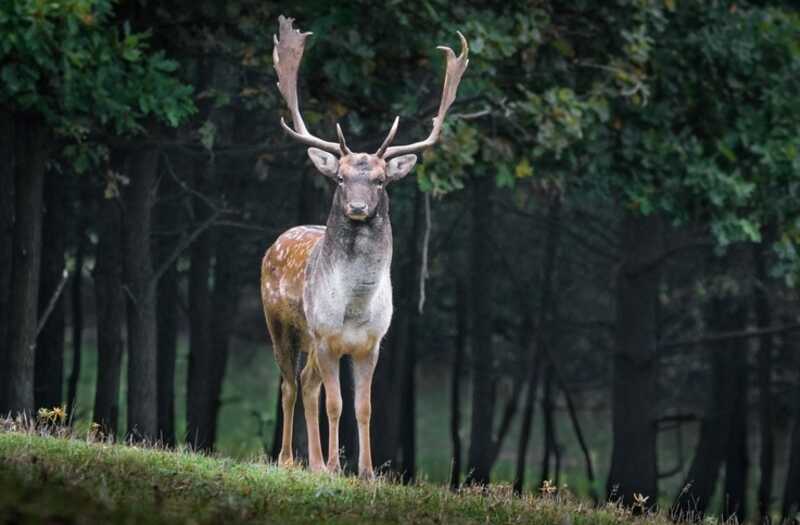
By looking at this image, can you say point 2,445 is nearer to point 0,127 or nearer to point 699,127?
point 0,127

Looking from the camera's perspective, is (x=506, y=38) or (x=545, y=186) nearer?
A: (x=506, y=38)

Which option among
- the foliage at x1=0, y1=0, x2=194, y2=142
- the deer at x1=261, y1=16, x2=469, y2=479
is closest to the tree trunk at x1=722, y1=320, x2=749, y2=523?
the foliage at x1=0, y1=0, x2=194, y2=142

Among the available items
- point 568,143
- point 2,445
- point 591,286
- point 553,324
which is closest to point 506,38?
point 568,143

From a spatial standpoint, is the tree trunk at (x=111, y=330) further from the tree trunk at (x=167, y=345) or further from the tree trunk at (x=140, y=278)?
the tree trunk at (x=167, y=345)

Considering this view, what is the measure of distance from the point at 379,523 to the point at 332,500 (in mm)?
889

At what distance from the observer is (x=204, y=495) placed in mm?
9672

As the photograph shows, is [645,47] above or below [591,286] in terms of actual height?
above

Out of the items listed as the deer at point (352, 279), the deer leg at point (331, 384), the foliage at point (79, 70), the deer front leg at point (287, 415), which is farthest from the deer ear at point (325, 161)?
the foliage at point (79, 70)

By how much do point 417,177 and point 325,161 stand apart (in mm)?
4249

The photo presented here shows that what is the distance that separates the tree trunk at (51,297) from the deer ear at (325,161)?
25.7ft

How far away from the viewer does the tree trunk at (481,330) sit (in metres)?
25.0

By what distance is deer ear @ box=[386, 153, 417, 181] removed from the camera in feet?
43.3

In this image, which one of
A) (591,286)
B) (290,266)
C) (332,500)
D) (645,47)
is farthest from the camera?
(591,286)

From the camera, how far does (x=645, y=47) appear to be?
61.8 feet
